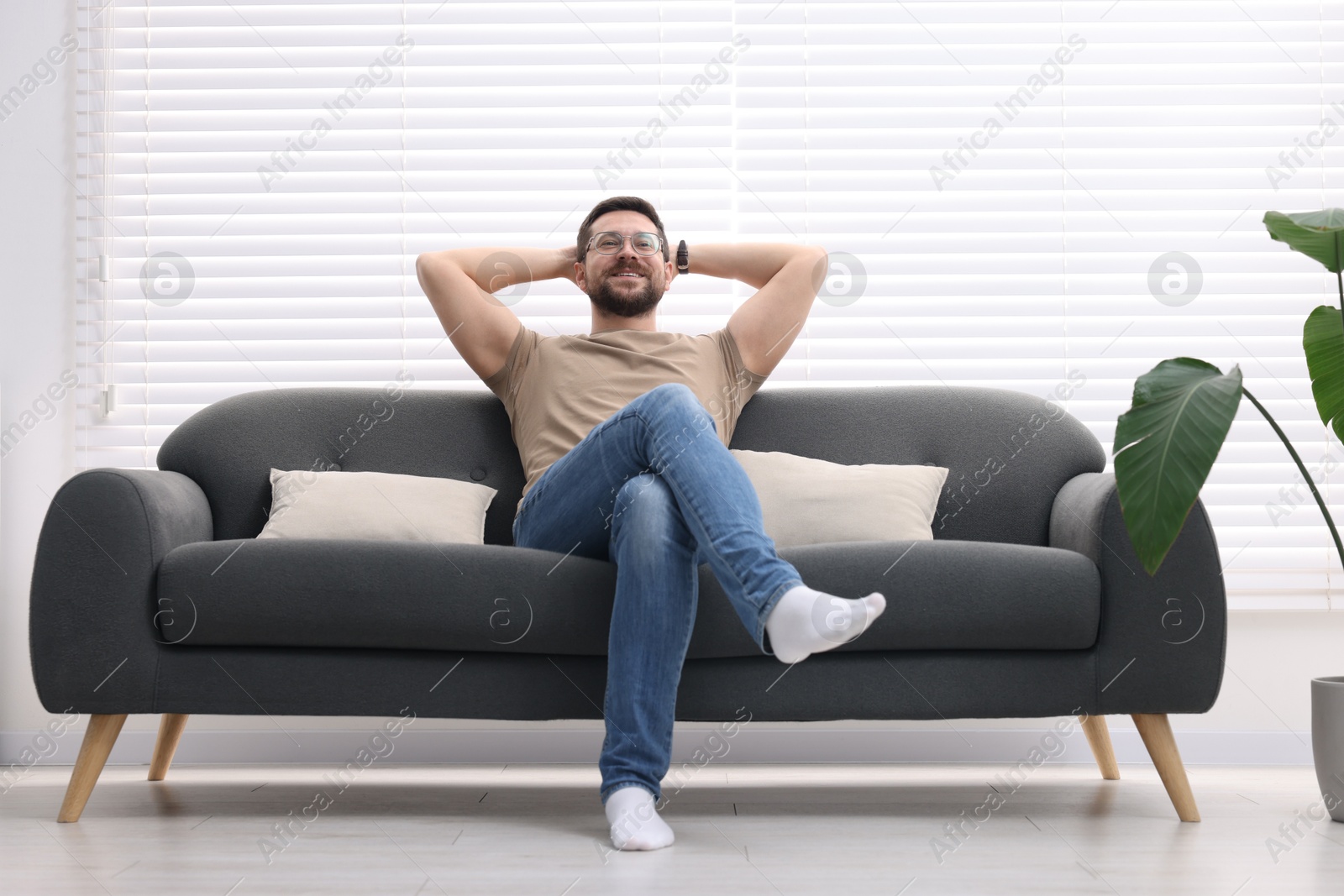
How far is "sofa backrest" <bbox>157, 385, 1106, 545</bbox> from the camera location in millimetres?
2268

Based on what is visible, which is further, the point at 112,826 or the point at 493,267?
the point at 493,267

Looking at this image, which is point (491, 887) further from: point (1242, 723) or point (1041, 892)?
point (1242, 723)

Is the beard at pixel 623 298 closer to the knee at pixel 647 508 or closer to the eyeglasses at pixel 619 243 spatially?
the eyeglasses at pixel 619 243

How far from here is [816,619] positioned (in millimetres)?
1434

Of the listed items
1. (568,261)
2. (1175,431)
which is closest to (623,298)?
(568,261)

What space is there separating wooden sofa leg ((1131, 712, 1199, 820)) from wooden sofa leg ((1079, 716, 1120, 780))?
43 cm

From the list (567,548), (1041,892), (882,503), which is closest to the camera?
(1041,892)

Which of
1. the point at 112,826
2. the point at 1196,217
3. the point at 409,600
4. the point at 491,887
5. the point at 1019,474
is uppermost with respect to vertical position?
the point at 1196,217

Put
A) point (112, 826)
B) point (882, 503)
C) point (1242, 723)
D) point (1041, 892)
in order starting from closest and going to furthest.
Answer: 1. point (1041, 892)
2. point (112, 826)
3. point (882, 503)
4. point (1242, 723)

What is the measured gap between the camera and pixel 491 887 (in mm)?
1319

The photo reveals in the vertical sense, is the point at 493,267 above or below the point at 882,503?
above

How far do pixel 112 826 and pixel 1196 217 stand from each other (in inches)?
109

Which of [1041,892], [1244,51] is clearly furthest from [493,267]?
[1244,51]

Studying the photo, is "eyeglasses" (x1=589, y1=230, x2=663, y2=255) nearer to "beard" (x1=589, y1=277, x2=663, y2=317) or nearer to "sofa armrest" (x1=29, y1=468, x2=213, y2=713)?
"beard" (x1=589, y1=277, x2=663, y2=317)
